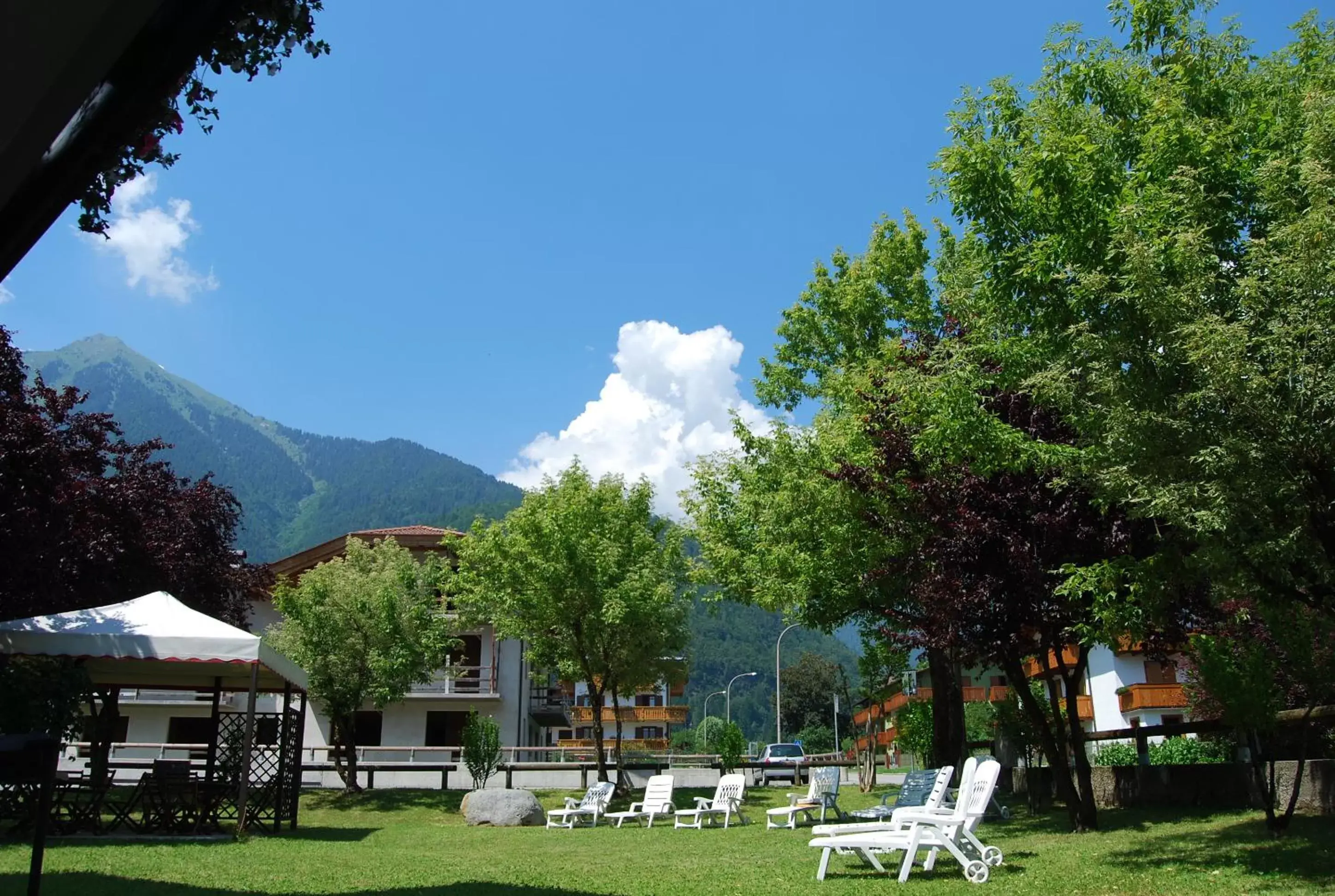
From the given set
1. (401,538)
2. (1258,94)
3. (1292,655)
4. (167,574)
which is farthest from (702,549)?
(401,538)

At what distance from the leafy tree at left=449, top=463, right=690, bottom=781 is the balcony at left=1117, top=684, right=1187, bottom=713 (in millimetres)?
22672

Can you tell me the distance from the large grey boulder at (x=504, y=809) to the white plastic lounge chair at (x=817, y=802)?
5023 mm

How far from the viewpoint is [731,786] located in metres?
18.4

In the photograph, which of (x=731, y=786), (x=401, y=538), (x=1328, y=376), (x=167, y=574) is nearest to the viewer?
(x=1328, y=376)

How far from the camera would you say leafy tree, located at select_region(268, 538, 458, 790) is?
2511 cm

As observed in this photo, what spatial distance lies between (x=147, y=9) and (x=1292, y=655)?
1227 centimetres

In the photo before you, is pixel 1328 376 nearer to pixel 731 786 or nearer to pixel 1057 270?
pixel 1057 270

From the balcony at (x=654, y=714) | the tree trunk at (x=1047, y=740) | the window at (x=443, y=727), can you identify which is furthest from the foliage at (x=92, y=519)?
the balcony at (x=654, y=714)

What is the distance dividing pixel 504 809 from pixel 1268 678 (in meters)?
13.9

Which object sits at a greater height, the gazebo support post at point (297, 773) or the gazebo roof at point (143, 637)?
the gazebo roof at point (143, 637)

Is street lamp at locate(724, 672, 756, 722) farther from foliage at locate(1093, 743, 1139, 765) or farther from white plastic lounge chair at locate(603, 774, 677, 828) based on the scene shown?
white plastic lounge chair at locate(603, 774, 677, 828)

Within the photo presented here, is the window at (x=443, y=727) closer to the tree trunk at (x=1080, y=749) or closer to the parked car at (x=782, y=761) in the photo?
the parked car at (x=782, y=761)

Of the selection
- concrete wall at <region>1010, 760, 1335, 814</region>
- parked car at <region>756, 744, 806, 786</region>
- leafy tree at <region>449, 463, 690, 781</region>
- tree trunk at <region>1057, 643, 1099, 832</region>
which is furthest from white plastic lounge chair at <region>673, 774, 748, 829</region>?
parked car at <region>756, 744, 806, 786</region>

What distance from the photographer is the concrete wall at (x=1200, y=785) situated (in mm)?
11578
